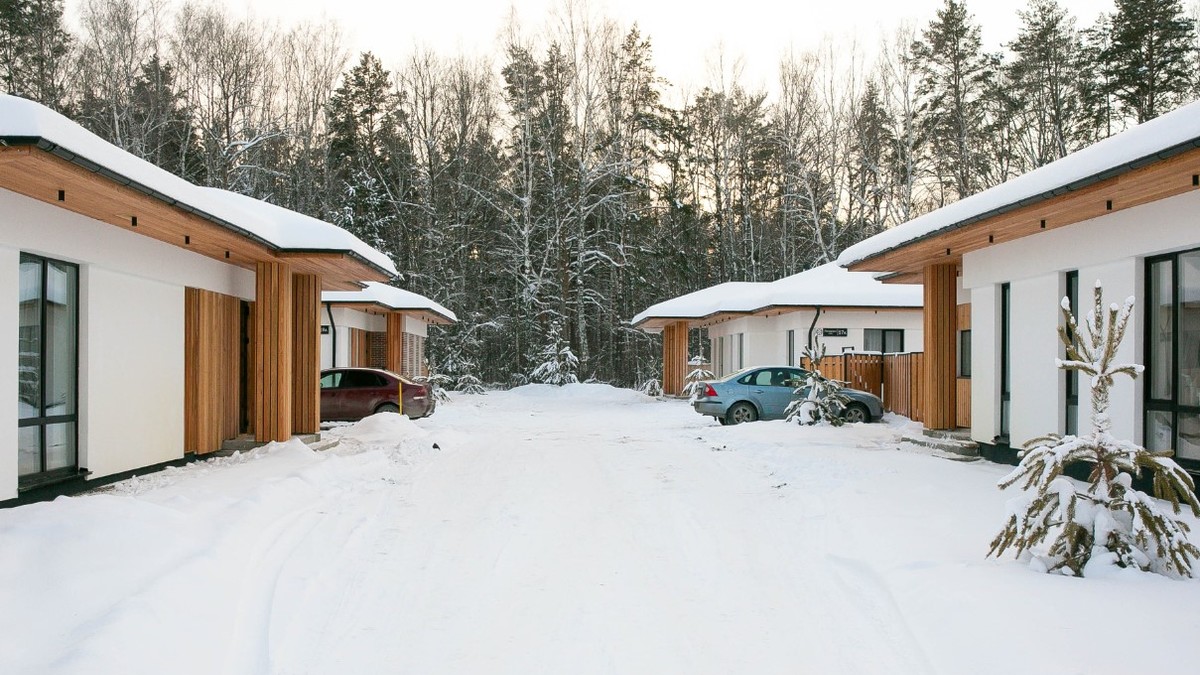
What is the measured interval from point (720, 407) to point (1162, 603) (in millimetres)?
14415

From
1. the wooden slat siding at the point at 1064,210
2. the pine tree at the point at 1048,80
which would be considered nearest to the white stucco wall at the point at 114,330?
the wooden slat siding at the point at 1064,210

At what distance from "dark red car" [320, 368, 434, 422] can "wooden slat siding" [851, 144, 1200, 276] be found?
11.1m

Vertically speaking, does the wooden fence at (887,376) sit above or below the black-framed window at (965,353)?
below

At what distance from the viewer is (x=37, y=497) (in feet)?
28.1

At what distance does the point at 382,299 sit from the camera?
25.0 meters

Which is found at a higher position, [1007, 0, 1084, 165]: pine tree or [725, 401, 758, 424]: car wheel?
[1007, 0, 1084, 165]: pine tree

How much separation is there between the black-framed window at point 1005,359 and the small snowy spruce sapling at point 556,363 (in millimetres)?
24257

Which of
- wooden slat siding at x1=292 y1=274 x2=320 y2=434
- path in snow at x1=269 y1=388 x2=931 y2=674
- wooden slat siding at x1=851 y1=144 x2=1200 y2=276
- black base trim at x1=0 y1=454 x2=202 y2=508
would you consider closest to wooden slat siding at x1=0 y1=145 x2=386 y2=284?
wooden slat siding at x1=292 y1=274 x2=320 y2=434

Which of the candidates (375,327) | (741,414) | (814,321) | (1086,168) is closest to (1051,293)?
(1086,168)

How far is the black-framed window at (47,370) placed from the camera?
8562 millimetres

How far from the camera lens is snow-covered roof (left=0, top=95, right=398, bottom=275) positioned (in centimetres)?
601

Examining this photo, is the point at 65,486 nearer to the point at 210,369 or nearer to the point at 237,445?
the point at 210,369

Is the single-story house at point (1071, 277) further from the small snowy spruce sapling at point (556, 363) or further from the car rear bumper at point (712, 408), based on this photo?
the small snowy spruce sapling at point (556, 363)

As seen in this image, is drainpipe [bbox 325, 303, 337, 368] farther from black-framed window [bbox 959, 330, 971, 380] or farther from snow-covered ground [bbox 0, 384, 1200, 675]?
black-framed window [bbox 959, 330, 971, 380]
